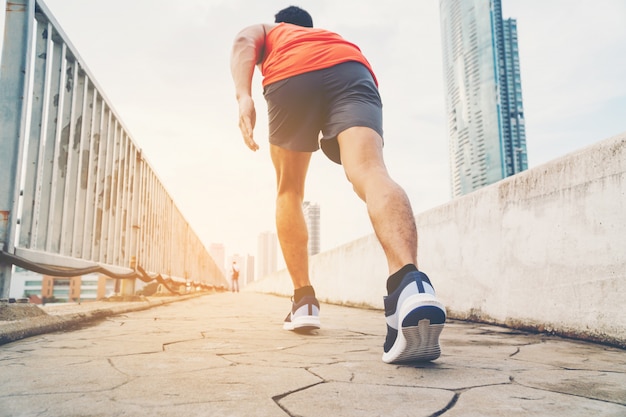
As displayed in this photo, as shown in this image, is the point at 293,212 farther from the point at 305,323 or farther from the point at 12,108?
the point at 12,108

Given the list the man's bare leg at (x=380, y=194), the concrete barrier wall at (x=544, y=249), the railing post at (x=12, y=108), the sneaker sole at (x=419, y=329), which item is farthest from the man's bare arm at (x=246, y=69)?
the concrete barrier wall at (x=544, y=249)

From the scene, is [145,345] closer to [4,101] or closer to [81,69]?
[4,101]

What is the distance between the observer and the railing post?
6.88ft

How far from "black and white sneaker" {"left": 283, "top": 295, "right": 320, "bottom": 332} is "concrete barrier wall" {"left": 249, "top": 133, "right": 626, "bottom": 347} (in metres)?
1.03

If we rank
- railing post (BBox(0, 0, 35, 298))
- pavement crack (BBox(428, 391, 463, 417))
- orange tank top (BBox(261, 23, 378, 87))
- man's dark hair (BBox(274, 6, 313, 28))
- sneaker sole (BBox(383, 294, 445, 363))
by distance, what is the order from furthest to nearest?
man's dark hair (BBox(274, 6, 313, 28)) → railing post (BBox(0, 0, 35, 298)) → orange tank top (BBox(261, 23, 378, 87)) → sneaker sole (BBox(383, 294, 445, 363)) → pavement crack (BBox(428, 391, 463, 417))

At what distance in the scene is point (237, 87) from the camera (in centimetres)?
188

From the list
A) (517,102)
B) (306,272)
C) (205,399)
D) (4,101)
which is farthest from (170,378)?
(517,102)

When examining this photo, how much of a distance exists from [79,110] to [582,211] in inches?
128

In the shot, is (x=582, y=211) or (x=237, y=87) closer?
(x=582, y=211)

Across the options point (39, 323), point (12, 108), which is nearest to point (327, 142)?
point (39, 323)

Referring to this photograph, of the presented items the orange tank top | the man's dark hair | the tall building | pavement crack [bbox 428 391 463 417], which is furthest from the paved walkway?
the tall building

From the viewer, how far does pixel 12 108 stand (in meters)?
2.13

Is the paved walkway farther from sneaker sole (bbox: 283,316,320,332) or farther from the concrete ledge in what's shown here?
sneaker sole (bbox: 283,316,320,332)

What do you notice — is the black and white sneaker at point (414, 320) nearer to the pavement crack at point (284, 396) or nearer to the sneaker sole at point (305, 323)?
the pavement crack at point (284, 396)
